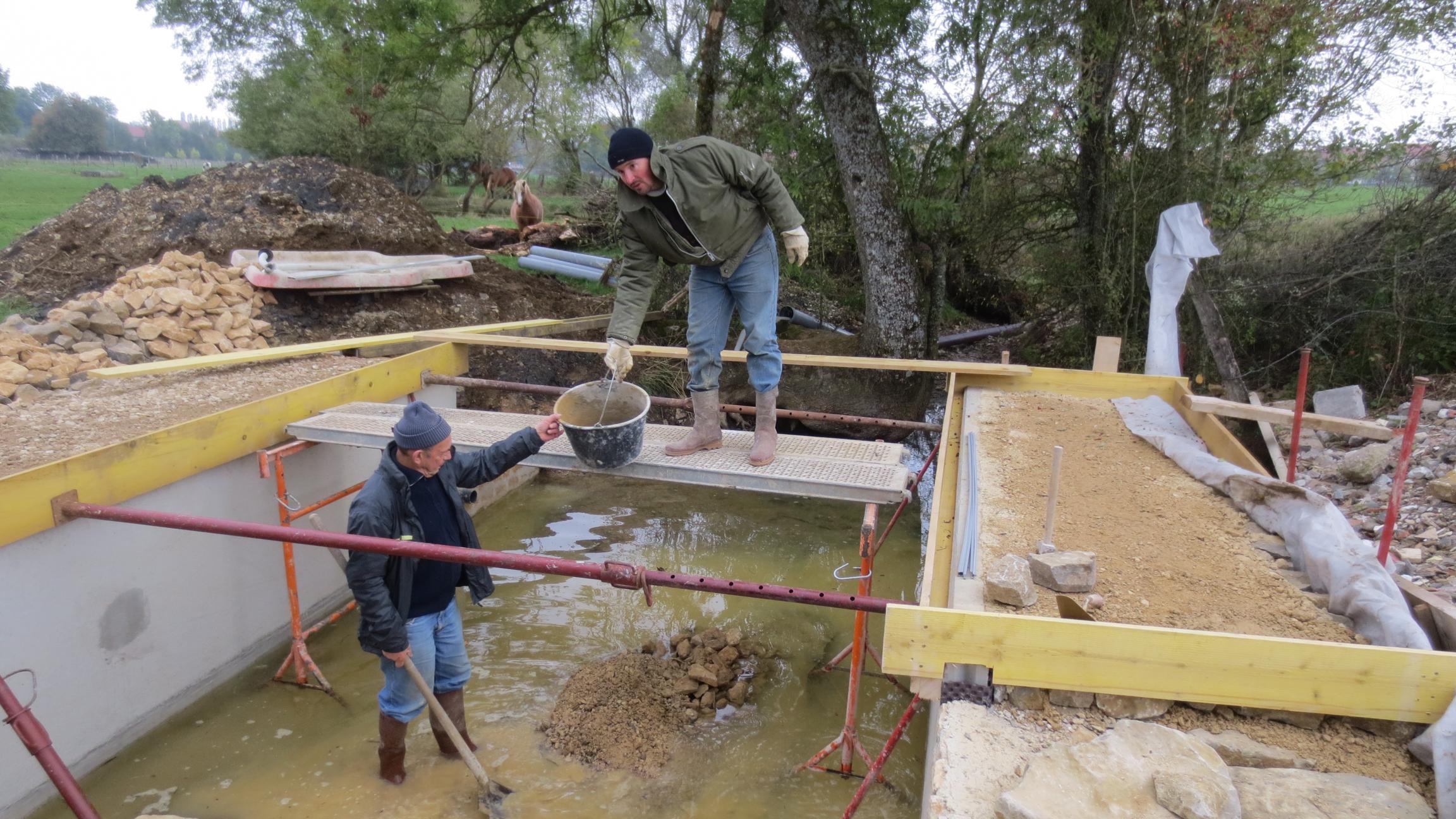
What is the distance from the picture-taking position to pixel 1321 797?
1800 mm

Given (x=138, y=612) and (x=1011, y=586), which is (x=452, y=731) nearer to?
(x=138, y=612)

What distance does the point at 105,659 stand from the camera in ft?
12.2

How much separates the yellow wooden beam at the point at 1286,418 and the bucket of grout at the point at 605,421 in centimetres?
295

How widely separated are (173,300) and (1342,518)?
25.9ft

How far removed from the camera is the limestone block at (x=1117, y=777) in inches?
68.8

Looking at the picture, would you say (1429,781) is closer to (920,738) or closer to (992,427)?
(920,738)

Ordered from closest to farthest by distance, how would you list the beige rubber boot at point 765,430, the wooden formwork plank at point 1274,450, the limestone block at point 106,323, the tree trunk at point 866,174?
the beige rubber boot at point 765,430 < the wooden formwork plank at point 1274,450 < the limestone block at point 106,323 < the tree trunk at point 866,174

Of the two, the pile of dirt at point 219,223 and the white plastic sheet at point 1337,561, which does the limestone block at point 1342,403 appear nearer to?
the white plastic sheet at point 1337,561

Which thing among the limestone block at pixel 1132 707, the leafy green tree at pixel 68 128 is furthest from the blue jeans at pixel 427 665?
the leafy green tree at pixel 68 128

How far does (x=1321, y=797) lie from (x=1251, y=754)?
0.17 meters

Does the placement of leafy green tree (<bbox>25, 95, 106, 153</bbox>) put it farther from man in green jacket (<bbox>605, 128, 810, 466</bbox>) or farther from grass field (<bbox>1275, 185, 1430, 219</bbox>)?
grass field (<bbox>1275, 185, 1430, 219</bbox>)

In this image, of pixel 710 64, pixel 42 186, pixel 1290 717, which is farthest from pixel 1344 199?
pixel 42 186

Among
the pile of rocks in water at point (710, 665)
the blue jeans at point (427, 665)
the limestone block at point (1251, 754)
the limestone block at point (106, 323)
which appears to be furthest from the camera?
the limestone block at point (106, 323)

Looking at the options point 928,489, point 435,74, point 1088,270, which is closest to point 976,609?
point 928,489
